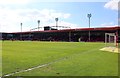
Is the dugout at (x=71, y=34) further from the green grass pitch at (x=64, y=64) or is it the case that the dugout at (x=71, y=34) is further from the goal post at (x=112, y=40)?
the green grass pitch at (x=64, y=64)

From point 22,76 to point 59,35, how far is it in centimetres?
11483

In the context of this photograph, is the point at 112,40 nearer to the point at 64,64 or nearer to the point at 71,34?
the point at 71,34

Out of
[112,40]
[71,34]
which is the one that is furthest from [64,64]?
[71,34]

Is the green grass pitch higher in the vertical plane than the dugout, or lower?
lower

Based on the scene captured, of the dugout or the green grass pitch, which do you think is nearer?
the green grass pitch

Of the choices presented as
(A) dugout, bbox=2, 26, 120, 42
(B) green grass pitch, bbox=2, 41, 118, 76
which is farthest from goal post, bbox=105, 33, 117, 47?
(B) green grass pitch, bbox=2, 41, 118, 76

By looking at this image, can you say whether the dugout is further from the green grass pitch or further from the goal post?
the green grass pitch

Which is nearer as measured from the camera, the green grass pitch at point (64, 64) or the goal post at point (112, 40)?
the green grass pitch at point (64, 64)

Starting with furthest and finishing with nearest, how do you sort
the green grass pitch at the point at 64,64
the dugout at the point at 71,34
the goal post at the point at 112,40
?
the dugout at the point at 71,34 → the goal post at the point at 112,40 → the green grass pitch at the point at 64,64

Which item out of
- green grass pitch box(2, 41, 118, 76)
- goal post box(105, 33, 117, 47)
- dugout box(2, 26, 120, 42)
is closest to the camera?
green grass pitch box(2, 41, 118, 76)

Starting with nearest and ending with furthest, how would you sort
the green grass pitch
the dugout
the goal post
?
the green grass pitch → the goal post → the dugout

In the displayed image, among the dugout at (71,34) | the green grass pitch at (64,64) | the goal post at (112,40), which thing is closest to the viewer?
the green grass pitch at (64,64)

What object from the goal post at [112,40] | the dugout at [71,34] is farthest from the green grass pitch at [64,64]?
the dugout at [71,34]

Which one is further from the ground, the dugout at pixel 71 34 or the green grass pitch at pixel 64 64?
the dugout at pixel 71 34
